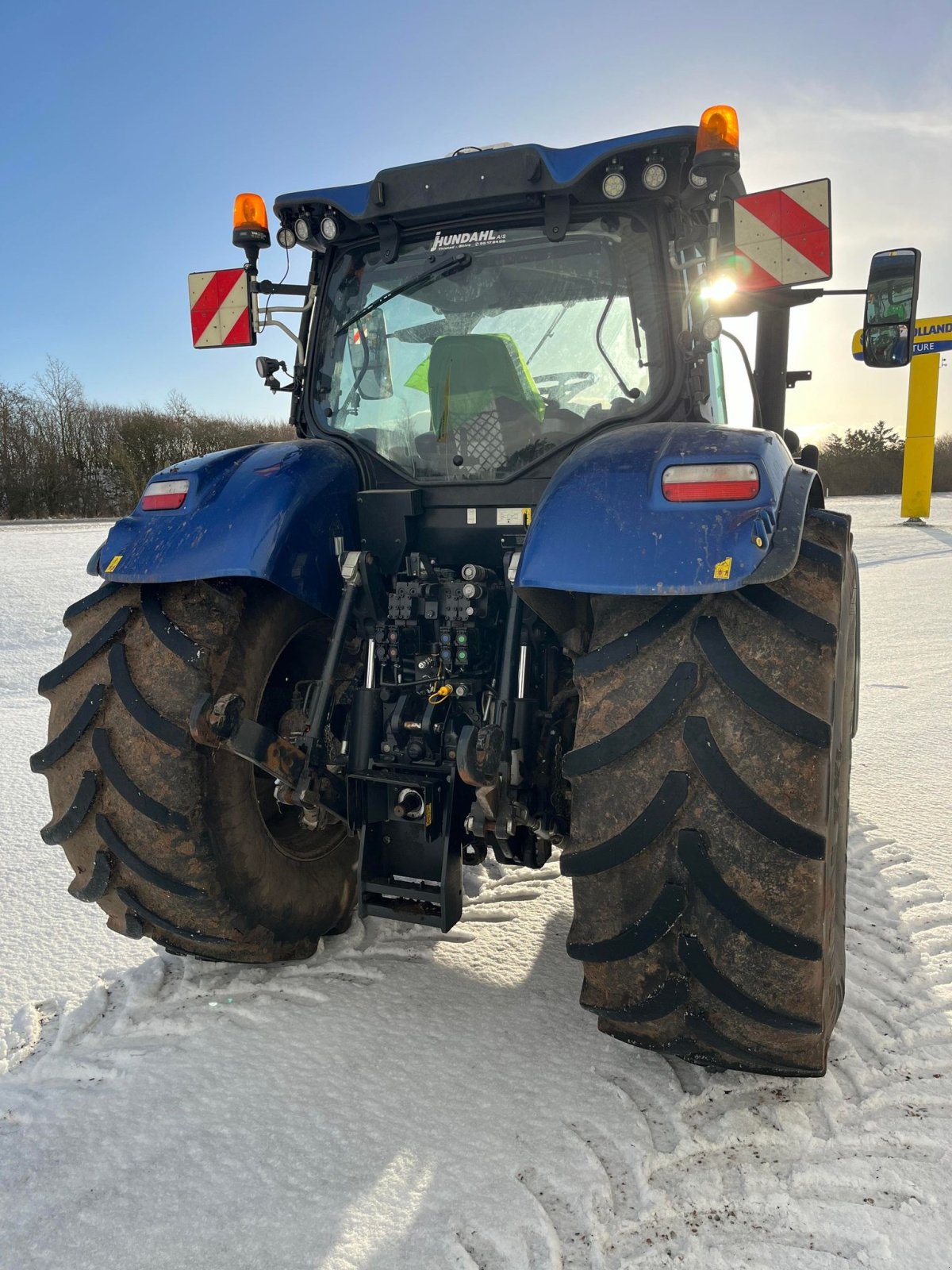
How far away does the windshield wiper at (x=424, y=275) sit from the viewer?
2.67m

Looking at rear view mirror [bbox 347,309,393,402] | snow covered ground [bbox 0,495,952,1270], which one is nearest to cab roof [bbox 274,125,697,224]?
rear view mirror [bbox 347,309,393,402]

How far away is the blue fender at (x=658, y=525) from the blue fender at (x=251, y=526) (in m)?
0.70

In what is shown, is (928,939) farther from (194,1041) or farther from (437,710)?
(194,1041)

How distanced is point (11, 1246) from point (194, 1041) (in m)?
0.66

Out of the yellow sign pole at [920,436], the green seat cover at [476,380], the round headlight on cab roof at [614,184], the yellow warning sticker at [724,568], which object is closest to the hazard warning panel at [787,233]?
the round headlight on cab roof at [614,184]

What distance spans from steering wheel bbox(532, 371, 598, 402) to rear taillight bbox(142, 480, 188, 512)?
1.03 m

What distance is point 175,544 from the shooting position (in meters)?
2.31

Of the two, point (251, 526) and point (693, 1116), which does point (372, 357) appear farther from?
point (693, 1116)

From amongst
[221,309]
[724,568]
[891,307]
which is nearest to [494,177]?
[221,309]

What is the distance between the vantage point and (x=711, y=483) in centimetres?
191

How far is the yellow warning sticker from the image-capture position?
5.83 feet

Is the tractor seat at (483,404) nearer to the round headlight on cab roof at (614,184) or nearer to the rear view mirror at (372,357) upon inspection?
the rear view mirror at (372,357)

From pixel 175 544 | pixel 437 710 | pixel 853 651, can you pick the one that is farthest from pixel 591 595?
pixel 853 651

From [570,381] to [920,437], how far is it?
16448 mm
